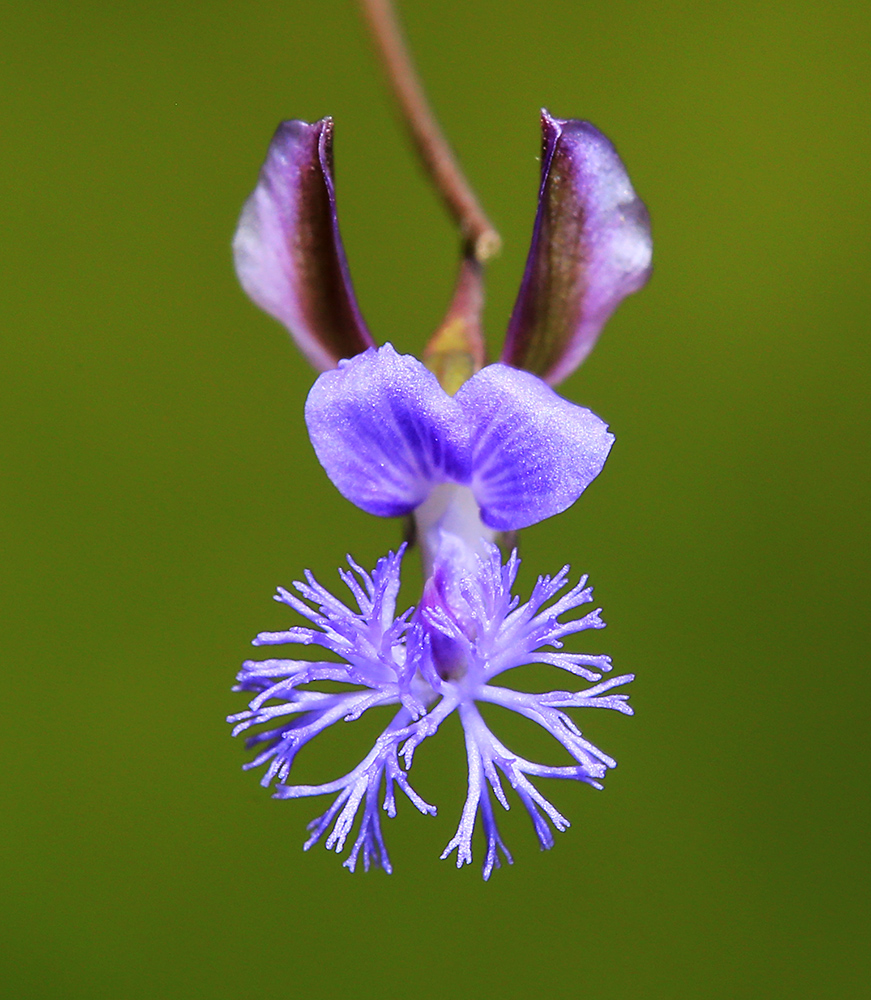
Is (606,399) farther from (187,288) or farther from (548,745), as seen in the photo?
(187,288)

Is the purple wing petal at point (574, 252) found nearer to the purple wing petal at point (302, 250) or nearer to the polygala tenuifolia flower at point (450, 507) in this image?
the polygala tenuifolia flower at point (450, 507)

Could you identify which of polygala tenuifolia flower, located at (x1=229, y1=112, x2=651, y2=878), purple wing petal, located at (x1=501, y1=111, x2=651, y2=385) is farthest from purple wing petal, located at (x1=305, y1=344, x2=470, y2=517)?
purple wing petal, located at (x1=501, y1=111, x2=651, y2=385)

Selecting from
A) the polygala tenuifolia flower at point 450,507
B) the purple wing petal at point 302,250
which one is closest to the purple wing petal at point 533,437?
the polygala tenuifolia flower at point 450,507

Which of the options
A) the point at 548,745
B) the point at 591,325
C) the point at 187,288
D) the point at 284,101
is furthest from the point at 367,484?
the point at 284,101

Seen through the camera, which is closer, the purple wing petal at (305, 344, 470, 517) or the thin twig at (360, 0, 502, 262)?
the purple wing petal at (305, 344, 470, 517)

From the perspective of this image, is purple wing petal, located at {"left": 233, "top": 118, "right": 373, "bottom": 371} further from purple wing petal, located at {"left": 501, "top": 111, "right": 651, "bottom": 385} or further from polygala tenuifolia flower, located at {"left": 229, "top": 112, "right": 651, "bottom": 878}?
purple wing petal, located at {"left": 501, "top": 111, "right": 651, "bottom": 385}
